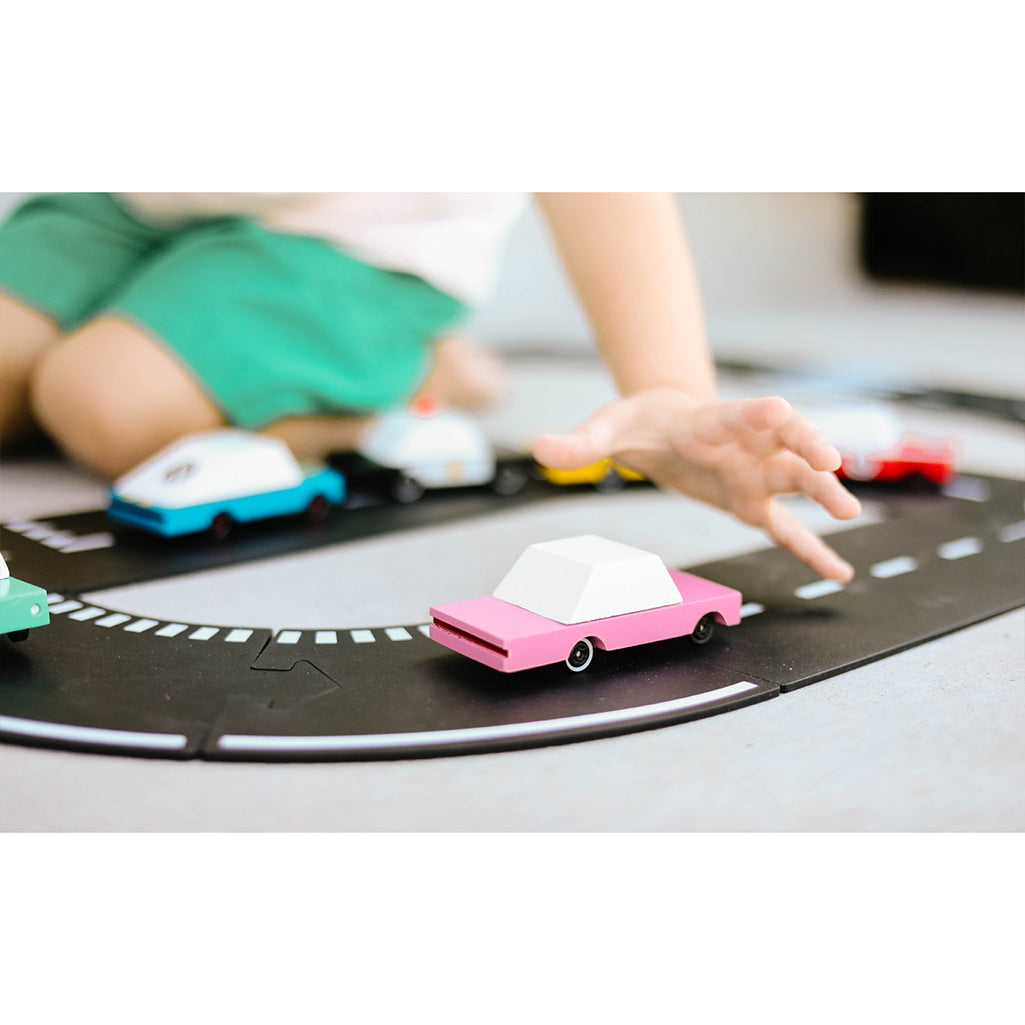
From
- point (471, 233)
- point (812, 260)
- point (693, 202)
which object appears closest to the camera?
point (471, 233)

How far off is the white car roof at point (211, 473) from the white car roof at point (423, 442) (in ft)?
0.37

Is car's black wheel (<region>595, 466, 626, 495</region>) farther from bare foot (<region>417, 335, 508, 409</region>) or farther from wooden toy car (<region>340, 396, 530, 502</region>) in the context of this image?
bare foot (<region>417, 335, 508, 409</region>)

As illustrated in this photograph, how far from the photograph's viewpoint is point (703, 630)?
2.24 feet

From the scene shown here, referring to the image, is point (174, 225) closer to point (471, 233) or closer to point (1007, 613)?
point (471, 233)

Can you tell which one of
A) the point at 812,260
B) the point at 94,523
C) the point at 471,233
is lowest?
the point at 812,260

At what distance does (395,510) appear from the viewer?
3.25ft

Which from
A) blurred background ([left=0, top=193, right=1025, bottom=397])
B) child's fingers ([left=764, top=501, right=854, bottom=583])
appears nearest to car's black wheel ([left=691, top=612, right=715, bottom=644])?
child's fingers ([left=764, top=501, right=854, bottom=583])

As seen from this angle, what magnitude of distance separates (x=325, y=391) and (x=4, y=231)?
0.37 m

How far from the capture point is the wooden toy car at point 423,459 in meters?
1.04

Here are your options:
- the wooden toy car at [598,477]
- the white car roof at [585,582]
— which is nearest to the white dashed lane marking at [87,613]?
the white car roof at [585,582]

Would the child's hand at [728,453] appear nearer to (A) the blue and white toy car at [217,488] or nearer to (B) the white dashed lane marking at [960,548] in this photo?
(B) the white dashed lane marking at [960,548]

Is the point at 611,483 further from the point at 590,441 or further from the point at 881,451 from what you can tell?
the point at 590,441

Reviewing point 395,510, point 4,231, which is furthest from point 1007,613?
point 4,231

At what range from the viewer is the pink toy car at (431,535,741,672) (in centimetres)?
61
